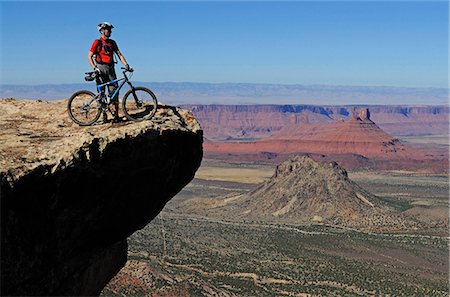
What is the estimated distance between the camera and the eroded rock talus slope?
8391 millimetres

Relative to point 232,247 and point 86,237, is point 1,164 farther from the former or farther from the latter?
point 232,247

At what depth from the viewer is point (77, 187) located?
29.9 feet

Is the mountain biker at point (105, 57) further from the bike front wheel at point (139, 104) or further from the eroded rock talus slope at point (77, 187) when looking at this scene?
the eroded rock talus slope at point (77, 187)

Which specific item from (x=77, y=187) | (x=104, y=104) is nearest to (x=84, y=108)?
(x=104, y=104)

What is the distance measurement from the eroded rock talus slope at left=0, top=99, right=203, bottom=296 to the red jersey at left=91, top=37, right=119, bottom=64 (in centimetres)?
132

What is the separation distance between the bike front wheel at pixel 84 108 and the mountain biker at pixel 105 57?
37 centimetres

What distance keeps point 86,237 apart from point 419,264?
4102cm

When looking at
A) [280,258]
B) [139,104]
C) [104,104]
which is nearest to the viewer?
[104,104]

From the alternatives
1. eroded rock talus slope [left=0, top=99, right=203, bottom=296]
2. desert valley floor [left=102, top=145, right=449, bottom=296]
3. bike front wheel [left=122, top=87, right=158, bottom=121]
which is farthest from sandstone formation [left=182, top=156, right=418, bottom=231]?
eroded rock talus slope [left=0, top=99, right=203, bottom=296]

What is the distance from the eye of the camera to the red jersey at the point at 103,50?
11227mm

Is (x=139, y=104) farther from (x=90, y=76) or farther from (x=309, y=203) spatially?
(x=309, y=203)

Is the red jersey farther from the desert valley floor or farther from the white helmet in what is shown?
the desert valley floor

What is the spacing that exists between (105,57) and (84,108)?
1.04 m

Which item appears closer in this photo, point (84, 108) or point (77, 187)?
point (77, 187)
